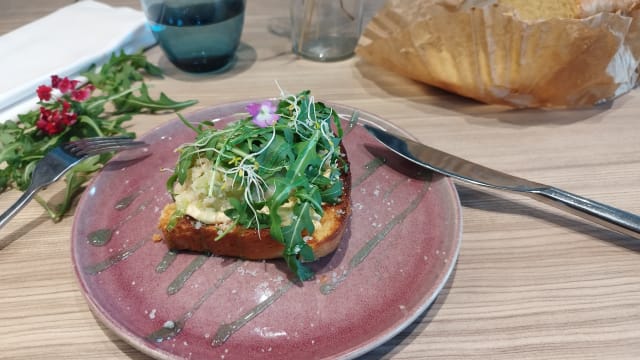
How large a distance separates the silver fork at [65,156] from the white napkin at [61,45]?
40 cm

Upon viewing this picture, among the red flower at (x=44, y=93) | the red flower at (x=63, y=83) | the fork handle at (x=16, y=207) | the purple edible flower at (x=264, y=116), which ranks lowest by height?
the fork handle at (x=16, y=207)

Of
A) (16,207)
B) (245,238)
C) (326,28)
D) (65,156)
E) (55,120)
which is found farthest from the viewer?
(326,28)

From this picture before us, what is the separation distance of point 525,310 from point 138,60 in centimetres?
152

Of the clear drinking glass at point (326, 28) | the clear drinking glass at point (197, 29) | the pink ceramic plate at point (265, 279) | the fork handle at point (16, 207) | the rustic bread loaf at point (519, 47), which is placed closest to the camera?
the pink ceramic plate at point (265, 279)

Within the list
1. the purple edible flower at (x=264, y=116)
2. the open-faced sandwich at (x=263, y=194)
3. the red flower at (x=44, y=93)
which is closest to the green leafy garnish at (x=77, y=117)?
the red flower at (x=44, y=93)

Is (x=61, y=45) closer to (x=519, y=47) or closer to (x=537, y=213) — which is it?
(x=519, y=47)

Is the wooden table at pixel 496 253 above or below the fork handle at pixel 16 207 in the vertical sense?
below

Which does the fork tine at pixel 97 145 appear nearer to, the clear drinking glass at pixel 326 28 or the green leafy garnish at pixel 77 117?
the green leafy garnish at pixel 77 117

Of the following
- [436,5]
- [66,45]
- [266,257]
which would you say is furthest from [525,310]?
[66,45]

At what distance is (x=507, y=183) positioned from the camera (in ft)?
4.02

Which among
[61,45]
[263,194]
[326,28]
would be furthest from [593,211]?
[61,45]

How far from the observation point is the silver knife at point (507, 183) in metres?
1.12

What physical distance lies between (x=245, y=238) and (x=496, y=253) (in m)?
0.57

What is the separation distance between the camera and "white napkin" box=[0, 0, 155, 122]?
1.65 metres
